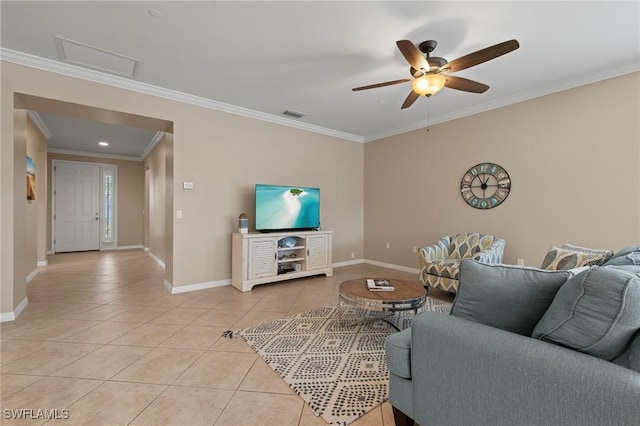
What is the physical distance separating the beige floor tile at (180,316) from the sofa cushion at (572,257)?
3.55 metres

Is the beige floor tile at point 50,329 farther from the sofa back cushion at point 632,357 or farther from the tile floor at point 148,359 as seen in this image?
the sofa back cushion at point 632,357

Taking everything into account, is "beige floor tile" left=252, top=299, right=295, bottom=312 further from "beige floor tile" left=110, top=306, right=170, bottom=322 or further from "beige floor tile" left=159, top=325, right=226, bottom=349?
"beige floor tile" left=110, top=306, right=170, bottom=322

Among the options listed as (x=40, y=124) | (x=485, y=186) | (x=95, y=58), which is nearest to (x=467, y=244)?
(x=485, y=186)

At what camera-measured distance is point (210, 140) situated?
4137mm

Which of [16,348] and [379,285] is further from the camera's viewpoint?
[379,285]

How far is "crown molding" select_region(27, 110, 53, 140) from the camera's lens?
4.69 meters

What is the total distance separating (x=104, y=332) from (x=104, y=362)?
25.3 inches

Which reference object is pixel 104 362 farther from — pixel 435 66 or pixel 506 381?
pixel 435 66

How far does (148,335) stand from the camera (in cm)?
259

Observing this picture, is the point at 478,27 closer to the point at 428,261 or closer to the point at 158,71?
the point at 428,261

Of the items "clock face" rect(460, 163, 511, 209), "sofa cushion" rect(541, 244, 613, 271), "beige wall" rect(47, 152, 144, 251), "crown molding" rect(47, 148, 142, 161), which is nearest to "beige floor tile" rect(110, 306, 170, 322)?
"sofa cushion" rect(541, 244, 613, 271)

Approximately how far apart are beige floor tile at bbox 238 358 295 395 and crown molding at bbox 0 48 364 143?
A: 138 inches

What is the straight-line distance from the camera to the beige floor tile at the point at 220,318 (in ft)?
9.43

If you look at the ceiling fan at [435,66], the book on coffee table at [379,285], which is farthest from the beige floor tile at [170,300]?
the ceiling fan at [435,66]
